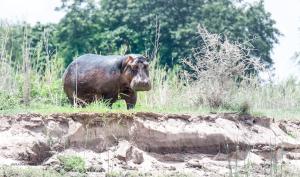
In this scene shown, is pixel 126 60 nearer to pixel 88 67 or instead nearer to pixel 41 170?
pixel 88 67

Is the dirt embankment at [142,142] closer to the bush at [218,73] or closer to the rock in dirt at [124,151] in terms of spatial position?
the rock in dirt at [124,151]

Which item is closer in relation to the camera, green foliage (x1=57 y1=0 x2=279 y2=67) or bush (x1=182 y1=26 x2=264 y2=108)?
bush (x1=182 y1=26 x2=264 y2=108)

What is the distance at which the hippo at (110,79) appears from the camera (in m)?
13.0

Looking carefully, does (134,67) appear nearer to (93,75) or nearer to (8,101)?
(93,75)

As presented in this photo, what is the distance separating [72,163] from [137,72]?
292cm

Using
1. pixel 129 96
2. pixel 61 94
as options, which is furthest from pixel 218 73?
pixel 61 94

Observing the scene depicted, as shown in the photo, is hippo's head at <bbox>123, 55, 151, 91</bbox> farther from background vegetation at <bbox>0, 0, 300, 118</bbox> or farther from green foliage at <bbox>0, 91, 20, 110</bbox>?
background vegetation at <bbox>0, 0, 300, 118</bbox>

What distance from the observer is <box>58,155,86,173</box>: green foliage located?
10578 millimetres

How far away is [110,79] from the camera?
43.0 ft

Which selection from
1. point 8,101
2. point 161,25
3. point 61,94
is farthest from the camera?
point 161,25

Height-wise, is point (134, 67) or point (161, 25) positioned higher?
point (161, 25)

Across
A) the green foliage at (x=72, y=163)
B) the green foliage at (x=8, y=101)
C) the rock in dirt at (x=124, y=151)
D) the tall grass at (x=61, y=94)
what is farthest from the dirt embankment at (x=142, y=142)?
the green foliage at (x=8, y=101)

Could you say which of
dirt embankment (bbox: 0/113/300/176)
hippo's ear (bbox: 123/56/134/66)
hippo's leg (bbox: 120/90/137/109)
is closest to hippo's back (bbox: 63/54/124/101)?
hippo's ear (bbox: 123/56/134/66)

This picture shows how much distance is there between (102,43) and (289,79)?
462 inches
